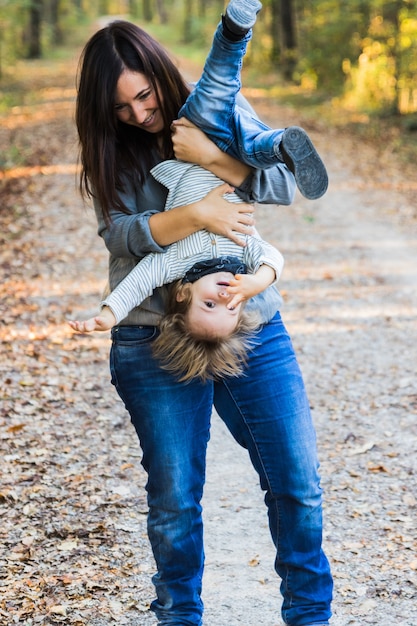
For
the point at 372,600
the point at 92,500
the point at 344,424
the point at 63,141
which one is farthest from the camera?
the point at 63,141

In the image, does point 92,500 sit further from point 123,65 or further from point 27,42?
point 27,42

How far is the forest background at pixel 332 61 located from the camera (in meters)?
15.3

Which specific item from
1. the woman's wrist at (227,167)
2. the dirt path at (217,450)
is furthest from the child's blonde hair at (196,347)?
the dirt path at (217,450)

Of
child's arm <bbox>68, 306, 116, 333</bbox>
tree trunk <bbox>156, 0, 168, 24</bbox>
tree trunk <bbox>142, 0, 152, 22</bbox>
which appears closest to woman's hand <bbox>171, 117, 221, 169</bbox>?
child's arm <bbox>68, 306, 116, 333</bbox>

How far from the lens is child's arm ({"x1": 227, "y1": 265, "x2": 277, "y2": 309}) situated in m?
2.56

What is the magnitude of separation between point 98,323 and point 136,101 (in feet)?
2.49

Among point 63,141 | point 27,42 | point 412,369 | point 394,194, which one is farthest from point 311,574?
point 27,42

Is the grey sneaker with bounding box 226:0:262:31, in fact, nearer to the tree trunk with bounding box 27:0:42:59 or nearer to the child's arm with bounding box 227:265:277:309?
the child's arm with bounding box 227:265:277:309

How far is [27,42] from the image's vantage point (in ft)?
107

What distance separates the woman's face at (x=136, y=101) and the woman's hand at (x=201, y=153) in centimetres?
9

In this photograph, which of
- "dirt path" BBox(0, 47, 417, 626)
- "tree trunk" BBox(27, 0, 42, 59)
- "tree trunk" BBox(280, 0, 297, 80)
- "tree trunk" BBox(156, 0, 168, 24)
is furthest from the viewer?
"tree trunk" BBox(156, 0, 168, 24)

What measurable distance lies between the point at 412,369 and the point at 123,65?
13.9 ft

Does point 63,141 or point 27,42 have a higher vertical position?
point 27,42

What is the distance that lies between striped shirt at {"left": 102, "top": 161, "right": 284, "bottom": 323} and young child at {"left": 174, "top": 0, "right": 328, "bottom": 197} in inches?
6.1
